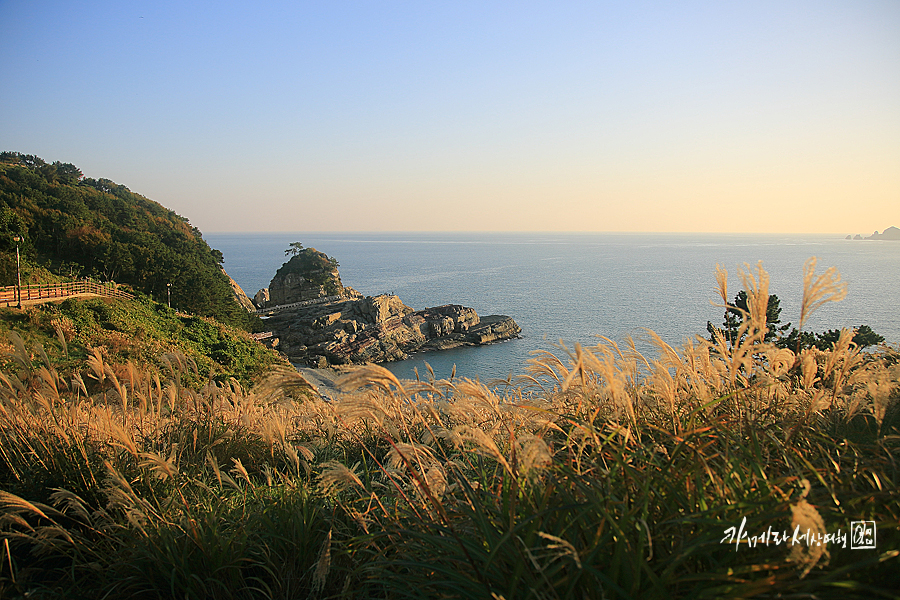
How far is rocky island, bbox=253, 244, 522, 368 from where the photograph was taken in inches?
2218

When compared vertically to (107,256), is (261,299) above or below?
below

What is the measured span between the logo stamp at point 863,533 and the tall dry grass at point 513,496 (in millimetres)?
37

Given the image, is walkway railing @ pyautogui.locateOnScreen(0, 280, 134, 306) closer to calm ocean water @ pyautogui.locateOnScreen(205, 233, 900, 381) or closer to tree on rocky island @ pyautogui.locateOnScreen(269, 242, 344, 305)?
calm ocean water @ pyautogui.locateOnScreen(205, 233, 900, 381)

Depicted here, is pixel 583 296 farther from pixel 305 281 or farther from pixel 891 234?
→ pixel 891 234

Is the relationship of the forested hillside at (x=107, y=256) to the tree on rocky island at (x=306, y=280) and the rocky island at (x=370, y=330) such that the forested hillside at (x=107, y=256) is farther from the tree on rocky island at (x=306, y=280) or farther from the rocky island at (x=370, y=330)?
the tree on rocky island at (x=306, y=280)

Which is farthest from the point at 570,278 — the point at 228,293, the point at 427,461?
the point at 427,461

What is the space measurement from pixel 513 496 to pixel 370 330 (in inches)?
2330

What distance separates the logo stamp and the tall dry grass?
4 centimetres

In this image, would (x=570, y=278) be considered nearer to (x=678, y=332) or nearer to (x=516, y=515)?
(x=678, y=332)

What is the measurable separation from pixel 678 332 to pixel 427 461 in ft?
175

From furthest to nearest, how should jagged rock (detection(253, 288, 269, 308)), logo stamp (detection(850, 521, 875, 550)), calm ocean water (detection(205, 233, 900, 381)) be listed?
jagged rock (detection(253, 288, 269, 308)) → calm ocean water (detection(205, 233, 900, 381)) → logo stamp (detection(850, 521, 875, 550))

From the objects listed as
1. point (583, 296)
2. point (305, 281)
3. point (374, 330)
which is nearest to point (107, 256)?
point (374, 330)

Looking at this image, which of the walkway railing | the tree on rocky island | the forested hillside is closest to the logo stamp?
the walkway railing

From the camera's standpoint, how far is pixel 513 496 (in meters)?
2.04
